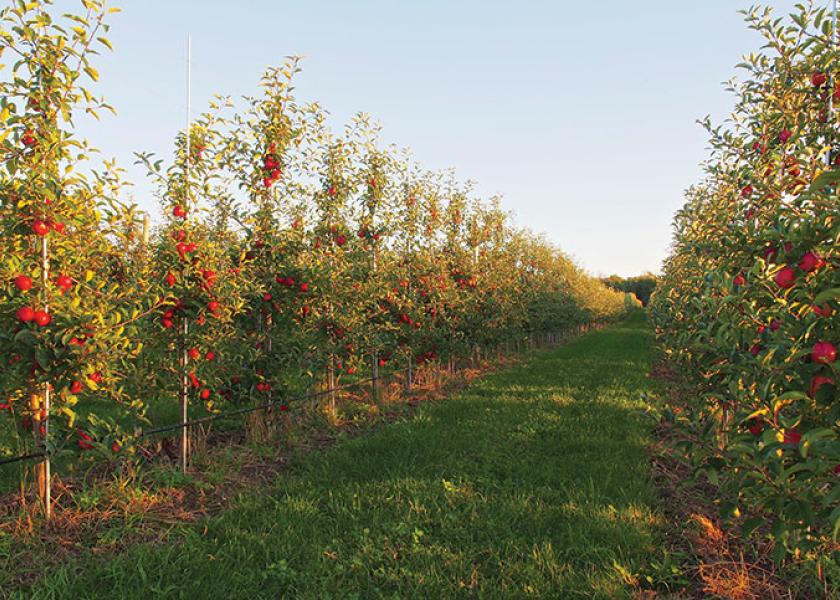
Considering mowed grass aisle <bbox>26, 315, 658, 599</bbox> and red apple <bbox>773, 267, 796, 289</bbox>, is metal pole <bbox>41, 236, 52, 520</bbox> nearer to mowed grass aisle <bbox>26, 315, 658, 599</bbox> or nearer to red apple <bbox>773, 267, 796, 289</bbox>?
mowed grass aisle <bbox>26, 315, 658, 599</bbox>

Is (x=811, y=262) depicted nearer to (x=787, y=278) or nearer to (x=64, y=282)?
(x=787, y=278)

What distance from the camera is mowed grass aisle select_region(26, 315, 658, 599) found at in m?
3.09

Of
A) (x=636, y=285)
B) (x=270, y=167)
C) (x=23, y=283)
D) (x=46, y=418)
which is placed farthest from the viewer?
(x=636, y=285)

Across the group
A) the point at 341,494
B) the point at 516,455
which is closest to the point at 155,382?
the point at 341,494

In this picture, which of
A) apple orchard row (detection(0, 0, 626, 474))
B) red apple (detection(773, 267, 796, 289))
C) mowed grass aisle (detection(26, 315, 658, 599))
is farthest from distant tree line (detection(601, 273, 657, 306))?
red apple (detection(773, 267, 796, 289))

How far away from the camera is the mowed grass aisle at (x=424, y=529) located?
122 inches

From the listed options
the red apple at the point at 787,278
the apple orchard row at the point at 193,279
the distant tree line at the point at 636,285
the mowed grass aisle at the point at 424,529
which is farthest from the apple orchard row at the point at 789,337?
the distant tree line at the point at 636,285

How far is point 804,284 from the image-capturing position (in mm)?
1977

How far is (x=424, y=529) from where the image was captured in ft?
12.6

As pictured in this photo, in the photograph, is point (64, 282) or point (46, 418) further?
point (46, 418)

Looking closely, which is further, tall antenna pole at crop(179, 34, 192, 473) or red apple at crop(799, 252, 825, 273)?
tall antenna pole at crop(179, 34, 192, 473)

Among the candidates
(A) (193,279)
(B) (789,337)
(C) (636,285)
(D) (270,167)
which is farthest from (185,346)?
(C) (636,285)

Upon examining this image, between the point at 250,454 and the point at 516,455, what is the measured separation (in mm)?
2975

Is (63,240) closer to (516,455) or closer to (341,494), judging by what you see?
(341,494)
